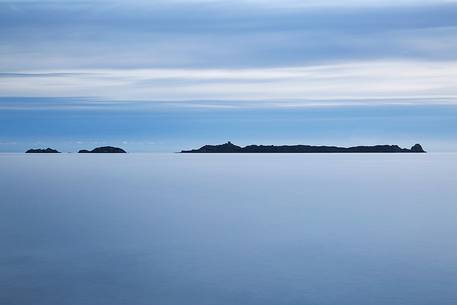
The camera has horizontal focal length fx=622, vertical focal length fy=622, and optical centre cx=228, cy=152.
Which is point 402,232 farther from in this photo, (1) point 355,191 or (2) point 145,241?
(1) point 355,191

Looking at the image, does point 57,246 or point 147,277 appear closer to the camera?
point 147,277

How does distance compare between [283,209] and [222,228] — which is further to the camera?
[283,209]

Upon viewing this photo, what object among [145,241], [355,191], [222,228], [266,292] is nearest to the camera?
[266,292]

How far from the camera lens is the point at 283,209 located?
40469 millimetres

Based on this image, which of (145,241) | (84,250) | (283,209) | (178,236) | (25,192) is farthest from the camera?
(25,192)

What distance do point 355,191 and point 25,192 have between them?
1137 inches

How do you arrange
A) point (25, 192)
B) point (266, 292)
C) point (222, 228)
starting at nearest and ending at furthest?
point (266, 292) → point (222, 228) → point (25, 192)

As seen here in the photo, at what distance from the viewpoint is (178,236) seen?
28.6 m

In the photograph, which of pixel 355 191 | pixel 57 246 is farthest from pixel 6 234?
pixel 355 191

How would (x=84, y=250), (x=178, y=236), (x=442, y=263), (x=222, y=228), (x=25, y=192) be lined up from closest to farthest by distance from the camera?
(x=442, y=263), (x=84, y=250), (x=178, y=236), (x=222, y=228), (x=25, y=192)

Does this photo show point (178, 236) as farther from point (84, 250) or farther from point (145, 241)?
point (84, 250)

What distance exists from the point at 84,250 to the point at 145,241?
3.17m

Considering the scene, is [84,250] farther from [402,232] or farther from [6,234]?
[402,232]

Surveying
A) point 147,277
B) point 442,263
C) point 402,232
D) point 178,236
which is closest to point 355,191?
point 402,232
